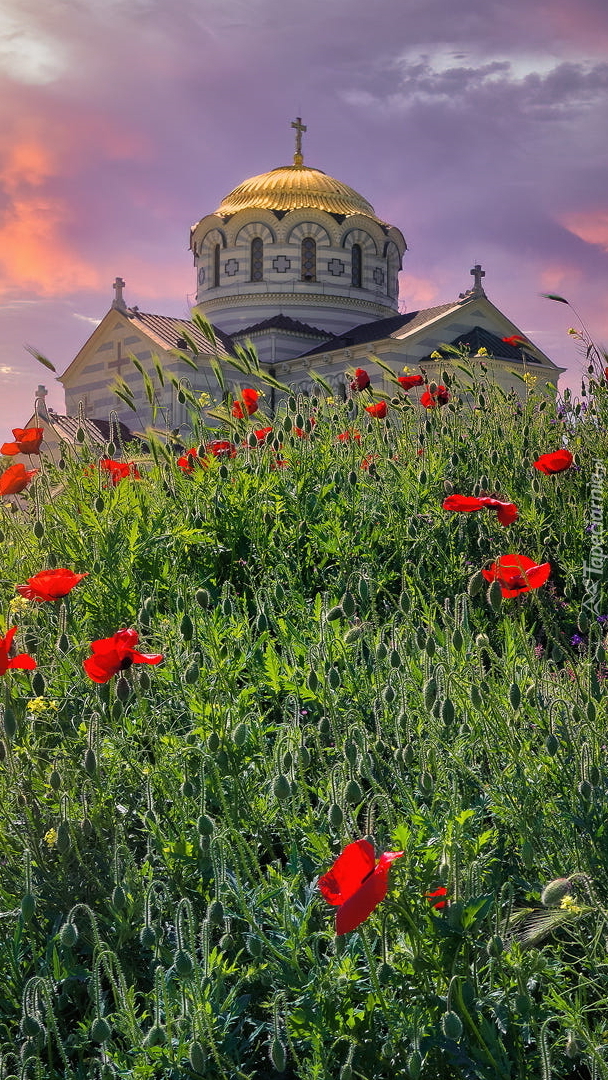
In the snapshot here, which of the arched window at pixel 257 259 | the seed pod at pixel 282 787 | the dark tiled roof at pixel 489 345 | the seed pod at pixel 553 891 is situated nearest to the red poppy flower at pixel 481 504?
the seed pod at pixel 282 787

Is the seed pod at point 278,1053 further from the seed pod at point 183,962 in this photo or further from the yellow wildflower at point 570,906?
the yellow wildflower at point 570,906

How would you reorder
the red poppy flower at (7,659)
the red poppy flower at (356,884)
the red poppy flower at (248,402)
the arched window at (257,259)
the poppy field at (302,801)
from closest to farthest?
the red poppy flower at (356,884) → the poppy field at (302,801) → the red poppy flower at (7,659) → the red poppy flower at (248,402) → the arched window at (257,259)

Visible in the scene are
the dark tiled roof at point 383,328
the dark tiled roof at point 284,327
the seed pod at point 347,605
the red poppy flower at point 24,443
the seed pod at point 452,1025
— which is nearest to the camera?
the seed pod at point 452,1025

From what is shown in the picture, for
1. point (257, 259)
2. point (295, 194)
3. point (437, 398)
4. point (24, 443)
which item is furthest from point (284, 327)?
point (24, 443)

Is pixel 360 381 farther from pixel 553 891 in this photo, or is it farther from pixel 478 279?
pixel 478 279

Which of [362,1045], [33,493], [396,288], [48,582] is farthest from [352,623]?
A: [396,288]

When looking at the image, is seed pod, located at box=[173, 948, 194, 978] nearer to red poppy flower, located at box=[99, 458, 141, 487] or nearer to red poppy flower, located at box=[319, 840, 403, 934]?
red poppy flower, located at box=[319, 840, 403, 934]

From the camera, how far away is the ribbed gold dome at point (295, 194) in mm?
36562

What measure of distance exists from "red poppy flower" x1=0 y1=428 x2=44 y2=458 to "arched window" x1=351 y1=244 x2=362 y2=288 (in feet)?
109

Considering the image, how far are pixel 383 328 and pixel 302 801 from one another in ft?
103

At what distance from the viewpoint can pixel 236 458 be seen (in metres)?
5.13

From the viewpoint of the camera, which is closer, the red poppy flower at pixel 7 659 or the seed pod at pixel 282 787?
the seed pod at pixel 282 787

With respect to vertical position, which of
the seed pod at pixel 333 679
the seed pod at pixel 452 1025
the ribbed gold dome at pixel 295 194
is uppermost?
the ribbed gold dome at pixel 295 194

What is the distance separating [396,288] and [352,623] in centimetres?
3663
